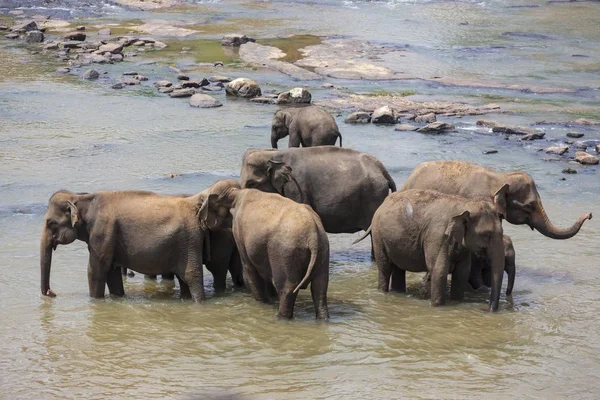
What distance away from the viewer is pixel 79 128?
19.2 metres

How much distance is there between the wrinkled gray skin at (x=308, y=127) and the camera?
607 inches

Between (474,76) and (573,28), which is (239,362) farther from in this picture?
(573,28)

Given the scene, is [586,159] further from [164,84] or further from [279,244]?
[164,84]

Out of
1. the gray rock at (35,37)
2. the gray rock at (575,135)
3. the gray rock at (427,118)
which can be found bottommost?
the gray rock at (35,37)

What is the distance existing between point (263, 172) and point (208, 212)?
137cm

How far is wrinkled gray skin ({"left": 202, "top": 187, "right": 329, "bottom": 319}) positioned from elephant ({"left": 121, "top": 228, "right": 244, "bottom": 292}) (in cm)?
32

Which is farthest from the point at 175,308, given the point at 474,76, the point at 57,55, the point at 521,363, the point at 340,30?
the point at 340,30

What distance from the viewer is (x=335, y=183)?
38.2 feet

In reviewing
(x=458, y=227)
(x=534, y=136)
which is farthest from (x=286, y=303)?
(x=534, y=136)

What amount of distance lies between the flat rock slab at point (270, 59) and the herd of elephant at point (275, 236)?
13657 millimetres

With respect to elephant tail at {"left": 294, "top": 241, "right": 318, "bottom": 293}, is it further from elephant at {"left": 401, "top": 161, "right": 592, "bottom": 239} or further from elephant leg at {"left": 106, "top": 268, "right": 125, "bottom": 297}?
elephant at {"left": 401, "top": 161, "right": 592, "bottom": 239}

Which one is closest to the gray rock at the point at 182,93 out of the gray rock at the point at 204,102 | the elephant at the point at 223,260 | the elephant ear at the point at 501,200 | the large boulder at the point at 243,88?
the gray rock at the point at 204,102

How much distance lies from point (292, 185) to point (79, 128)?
8705mm

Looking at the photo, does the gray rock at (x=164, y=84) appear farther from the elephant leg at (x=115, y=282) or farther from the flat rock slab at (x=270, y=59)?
the elephant leg at (x=115, y=282)
